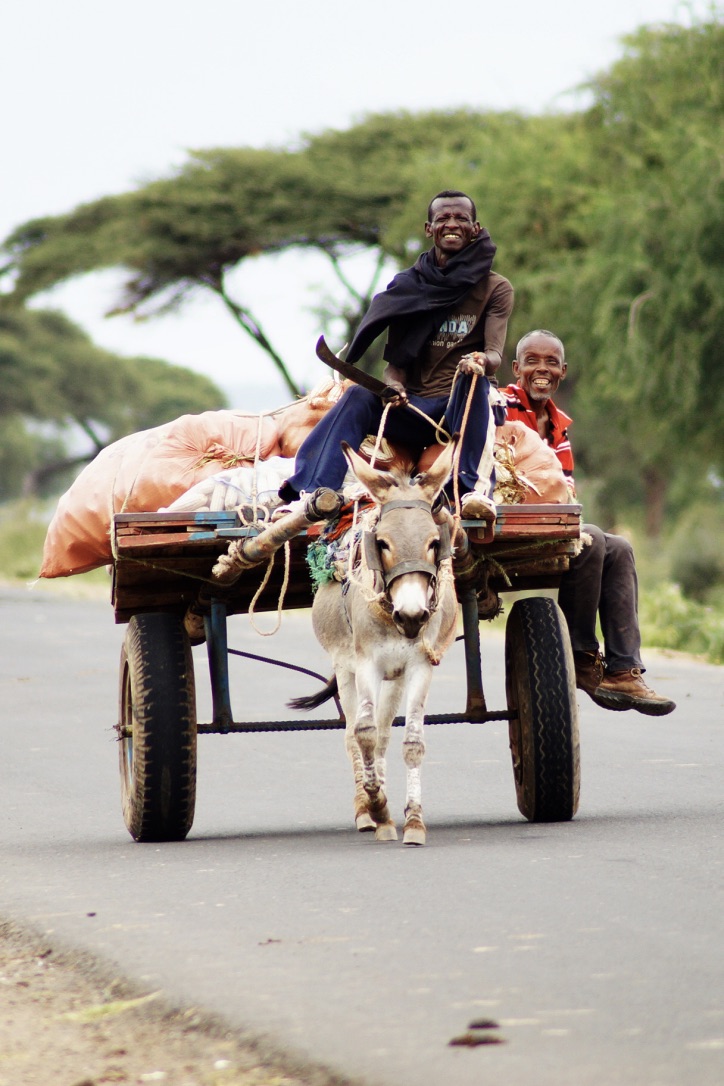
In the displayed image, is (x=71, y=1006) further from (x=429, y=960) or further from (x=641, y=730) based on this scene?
(x=641, y=730)

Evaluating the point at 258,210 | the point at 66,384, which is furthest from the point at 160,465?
the point at 66,384

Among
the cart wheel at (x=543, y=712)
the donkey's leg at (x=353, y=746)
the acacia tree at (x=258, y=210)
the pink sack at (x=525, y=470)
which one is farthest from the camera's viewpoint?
the acacia tree at (x=258, y=210)

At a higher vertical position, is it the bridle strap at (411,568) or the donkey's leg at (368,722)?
the bridle strap at (411,568)

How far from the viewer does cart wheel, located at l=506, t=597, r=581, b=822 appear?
771 centimetres

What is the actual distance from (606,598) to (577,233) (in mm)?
20409

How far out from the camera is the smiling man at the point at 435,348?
24.9 feet

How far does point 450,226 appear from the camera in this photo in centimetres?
794

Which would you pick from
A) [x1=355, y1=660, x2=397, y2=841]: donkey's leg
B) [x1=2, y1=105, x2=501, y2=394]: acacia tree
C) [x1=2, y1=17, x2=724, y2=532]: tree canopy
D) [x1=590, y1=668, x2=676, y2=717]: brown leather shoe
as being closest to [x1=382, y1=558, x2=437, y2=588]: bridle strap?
[x1=355, y1=660, x2=397, y2=841]: donkey's leg

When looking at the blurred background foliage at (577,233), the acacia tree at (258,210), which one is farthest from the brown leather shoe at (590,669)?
the acacia tree at (258,210)

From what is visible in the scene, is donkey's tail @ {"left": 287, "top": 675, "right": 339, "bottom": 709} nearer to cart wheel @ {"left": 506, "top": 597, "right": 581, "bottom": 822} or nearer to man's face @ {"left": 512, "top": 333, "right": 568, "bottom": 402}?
cart wheel @ {"left": 506, "top": 597, "right": 581, "bottom": 822}

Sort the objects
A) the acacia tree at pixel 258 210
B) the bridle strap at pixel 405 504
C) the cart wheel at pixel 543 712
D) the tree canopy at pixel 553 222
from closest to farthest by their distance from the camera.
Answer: the bridle strap at pixel 405 504 < the cart wheel at pixel 543 712 < the tree canopy at pixel 553 222 < the acacia tree at pixel 258 210

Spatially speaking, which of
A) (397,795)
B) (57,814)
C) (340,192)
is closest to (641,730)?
(397,795)

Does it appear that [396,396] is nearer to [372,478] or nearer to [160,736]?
[372,478]

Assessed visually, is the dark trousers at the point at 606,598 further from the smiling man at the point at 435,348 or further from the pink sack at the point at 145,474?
the pink sack at the point at 145,474
